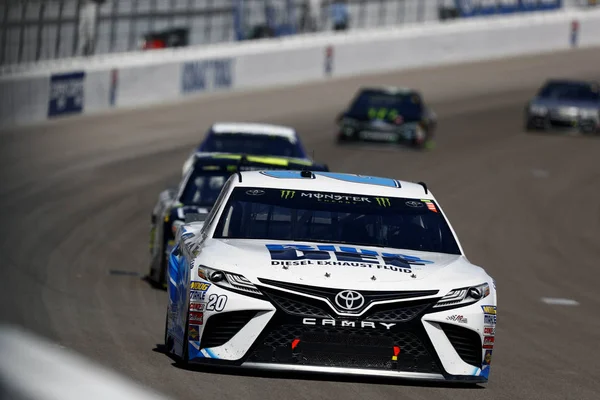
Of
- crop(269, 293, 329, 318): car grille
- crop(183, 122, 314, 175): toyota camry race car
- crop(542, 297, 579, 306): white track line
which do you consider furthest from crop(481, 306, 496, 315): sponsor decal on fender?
crop(183, 122, 314, 175): toyota camry race car

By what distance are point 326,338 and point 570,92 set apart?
26492 millimetres

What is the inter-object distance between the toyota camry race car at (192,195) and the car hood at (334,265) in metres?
4.64

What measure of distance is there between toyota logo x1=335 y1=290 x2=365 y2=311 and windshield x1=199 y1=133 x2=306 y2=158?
10.2 m

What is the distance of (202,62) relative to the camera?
1464 inches

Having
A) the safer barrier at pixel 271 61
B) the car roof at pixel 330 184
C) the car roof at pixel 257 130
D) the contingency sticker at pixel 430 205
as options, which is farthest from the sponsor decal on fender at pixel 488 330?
the safer barrier at pixel 271 61

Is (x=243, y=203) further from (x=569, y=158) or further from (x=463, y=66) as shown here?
(x=463, y=66)

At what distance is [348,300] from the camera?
7.15 m

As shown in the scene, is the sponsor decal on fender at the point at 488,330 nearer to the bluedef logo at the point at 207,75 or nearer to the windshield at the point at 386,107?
the windshield at the point at 386,107

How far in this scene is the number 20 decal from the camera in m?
7.21

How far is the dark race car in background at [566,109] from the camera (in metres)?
32.1

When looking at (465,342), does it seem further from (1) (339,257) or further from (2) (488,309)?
(1) (339,257)

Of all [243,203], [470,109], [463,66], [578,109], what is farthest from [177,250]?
[463,66]

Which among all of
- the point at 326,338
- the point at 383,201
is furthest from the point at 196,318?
the point at 383,201

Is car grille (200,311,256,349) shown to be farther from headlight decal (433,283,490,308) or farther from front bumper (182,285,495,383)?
headlight decal (433,283,490,308)
